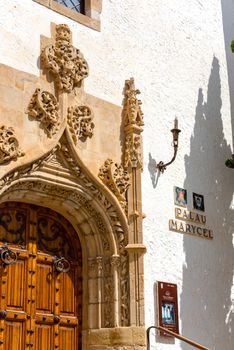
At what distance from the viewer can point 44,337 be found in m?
7.94

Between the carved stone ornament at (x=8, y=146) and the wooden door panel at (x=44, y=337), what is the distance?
2026 mm

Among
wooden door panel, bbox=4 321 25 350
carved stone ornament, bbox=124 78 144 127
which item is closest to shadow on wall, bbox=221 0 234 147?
carved stone ornament, bbox=124 78 144 127

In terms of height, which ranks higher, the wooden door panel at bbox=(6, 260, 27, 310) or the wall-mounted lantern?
the wall-mounted lantern

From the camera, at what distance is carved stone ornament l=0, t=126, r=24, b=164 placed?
24.6ft

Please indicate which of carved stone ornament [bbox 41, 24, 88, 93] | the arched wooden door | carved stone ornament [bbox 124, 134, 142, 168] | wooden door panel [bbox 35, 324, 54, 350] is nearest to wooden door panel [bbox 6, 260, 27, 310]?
the arched wooden door

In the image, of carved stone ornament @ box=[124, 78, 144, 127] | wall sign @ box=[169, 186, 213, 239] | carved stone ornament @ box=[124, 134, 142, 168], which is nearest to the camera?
carved stone ornament @ box=[124, 134, 142, 168]

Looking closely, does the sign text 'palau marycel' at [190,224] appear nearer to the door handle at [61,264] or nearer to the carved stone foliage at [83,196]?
the carved stone foliage at [83,196]

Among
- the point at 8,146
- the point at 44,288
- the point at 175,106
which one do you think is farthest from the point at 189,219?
the point at 8,146

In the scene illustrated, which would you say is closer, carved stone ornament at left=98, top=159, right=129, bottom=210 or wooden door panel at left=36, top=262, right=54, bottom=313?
wooden door panel at left=36, top=262, right=54, bottom=313

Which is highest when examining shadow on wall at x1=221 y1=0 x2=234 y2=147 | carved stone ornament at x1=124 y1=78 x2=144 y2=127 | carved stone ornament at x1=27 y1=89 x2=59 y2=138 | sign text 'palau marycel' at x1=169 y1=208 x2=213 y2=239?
shadow on wall at x1=221 y1=0 x2=234 y2=147

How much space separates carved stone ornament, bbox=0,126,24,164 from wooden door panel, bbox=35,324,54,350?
6.65 feet

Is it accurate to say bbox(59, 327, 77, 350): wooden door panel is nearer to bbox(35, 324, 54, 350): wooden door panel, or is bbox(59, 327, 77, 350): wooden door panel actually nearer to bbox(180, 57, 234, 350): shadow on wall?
bbox(35, 324, 54, 350): wooden door panel

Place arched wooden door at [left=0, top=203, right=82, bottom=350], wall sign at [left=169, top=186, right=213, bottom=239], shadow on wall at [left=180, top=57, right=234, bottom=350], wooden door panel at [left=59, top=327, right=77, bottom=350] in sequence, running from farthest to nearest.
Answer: wall sign at [left=169, top=186, right=213, bottom=239] < shadow on wall at [left=180, top=57, right=234, bottom=350] < wooden door panel at [left=59, top=327, right=77, bottom=350] < arched wooden door at [left=0, top=203, right=82, bottom=350]

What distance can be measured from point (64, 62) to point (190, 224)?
2.96m
